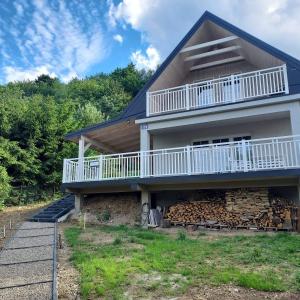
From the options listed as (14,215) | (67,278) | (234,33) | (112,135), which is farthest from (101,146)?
(67,278)

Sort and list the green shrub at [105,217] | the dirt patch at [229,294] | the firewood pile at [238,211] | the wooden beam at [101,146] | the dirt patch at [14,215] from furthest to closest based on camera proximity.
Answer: the wooden beam at [101,146]
the green shrub at [105,217]
the dirt patch at [14,215]
the firewood pile at [238,211]
the dirt patch at [229,294]

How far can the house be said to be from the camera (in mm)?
11148

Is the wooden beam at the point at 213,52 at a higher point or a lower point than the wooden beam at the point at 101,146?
higher

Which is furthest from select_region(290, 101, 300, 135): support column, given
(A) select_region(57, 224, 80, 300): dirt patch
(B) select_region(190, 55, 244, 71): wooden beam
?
(A) select_region(57, 224, 80, 300): dirt patch

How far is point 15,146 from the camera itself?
19.8 metres

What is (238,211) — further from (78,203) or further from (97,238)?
(78,203)

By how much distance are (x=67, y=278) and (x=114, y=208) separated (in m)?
8.07

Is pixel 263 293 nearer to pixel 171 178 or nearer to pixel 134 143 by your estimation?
pixel 171 178

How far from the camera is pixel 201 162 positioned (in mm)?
11680

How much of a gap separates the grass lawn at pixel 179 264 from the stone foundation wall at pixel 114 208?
3.80m

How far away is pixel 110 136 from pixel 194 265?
10986mm

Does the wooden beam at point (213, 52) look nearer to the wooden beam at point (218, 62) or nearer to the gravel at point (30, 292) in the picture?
the wooden beam at point (218, 62)

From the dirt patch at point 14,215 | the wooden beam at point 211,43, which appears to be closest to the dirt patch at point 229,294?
the dirt patch at point 14,215

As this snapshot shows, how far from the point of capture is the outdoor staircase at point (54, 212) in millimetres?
13595
